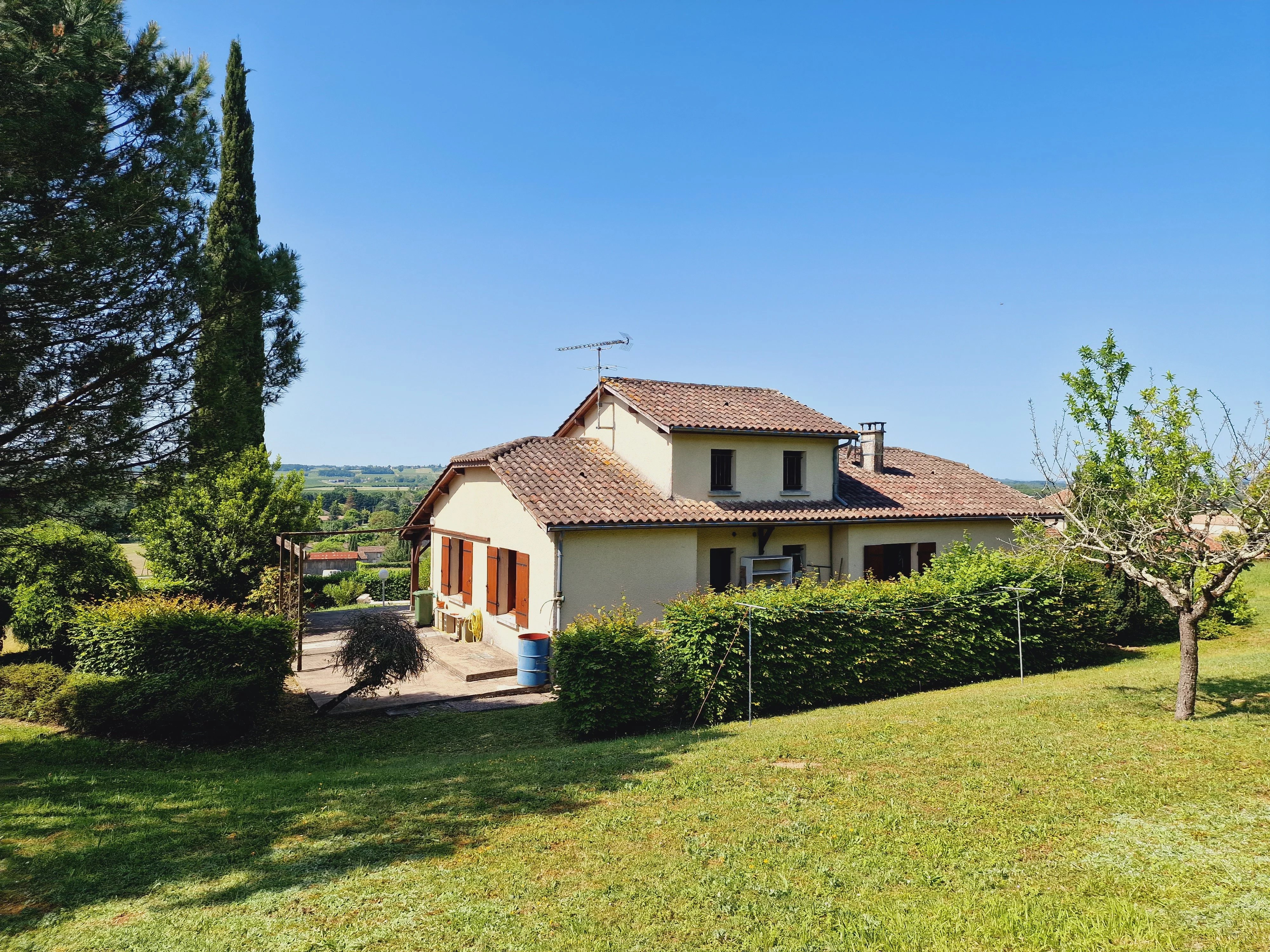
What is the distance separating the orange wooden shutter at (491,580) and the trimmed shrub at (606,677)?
22.4ft

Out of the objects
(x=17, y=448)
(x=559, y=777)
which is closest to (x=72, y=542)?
(x=17, y=448)

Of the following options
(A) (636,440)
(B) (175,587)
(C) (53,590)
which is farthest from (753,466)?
(B) (175,587)

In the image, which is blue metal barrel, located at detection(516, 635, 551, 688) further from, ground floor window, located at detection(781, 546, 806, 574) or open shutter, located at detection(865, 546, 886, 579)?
open shutter, located at detection(865, 546, 886, 579)

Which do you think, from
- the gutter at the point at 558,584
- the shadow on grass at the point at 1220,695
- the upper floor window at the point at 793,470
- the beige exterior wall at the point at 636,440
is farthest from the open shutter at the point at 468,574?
the shadow on grass at the point at 1220,695

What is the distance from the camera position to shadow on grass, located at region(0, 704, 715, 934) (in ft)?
20.6

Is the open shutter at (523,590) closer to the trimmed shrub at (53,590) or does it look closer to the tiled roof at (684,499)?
the tiled roof at (684,499)

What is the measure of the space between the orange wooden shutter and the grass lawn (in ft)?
24.3

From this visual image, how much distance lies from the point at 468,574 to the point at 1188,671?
1623cm

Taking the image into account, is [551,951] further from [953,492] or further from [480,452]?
[953,492]

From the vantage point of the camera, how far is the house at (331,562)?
6475cm

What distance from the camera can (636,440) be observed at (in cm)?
1991

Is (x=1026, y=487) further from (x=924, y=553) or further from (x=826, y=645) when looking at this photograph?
(x=826, y=645)

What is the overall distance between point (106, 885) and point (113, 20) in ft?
31.4

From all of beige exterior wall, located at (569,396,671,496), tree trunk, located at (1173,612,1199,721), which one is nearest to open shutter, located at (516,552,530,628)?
beige exterior wall, located at (569,396,671,496)
